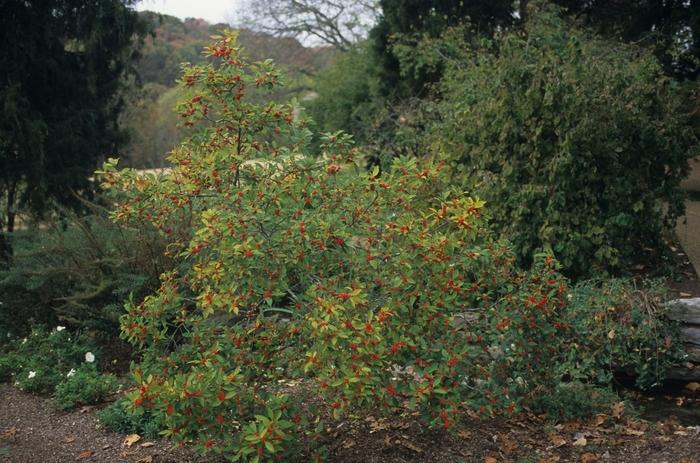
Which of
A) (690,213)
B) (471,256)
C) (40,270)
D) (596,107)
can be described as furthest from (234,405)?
(690,213)

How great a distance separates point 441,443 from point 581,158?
3.70 metres

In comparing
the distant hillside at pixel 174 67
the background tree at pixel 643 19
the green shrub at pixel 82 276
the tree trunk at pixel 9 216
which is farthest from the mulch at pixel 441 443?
the distant hillside at pixel 174 67

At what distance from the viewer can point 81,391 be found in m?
5.59

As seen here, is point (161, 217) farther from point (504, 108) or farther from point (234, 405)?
point (504, 108)

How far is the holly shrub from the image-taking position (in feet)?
12.1

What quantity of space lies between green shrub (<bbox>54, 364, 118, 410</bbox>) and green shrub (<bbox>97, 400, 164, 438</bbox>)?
51cm

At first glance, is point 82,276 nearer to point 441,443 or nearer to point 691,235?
point 441,443

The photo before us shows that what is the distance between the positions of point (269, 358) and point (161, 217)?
3.34 ft

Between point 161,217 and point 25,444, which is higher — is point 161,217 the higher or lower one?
the higher one

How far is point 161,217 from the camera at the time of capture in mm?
4371

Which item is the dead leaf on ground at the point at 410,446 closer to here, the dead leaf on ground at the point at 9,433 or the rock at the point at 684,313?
the dead leaf on ground at the point at 9,433

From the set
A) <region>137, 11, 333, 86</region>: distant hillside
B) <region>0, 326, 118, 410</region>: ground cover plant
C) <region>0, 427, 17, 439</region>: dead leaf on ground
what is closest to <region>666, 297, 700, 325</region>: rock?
<region>0, 326, 118, 410</region>: ground cover plant

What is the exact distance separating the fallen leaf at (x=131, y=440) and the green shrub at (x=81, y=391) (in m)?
Result: 0.88

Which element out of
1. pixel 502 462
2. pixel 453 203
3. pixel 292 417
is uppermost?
pixel 453 203
